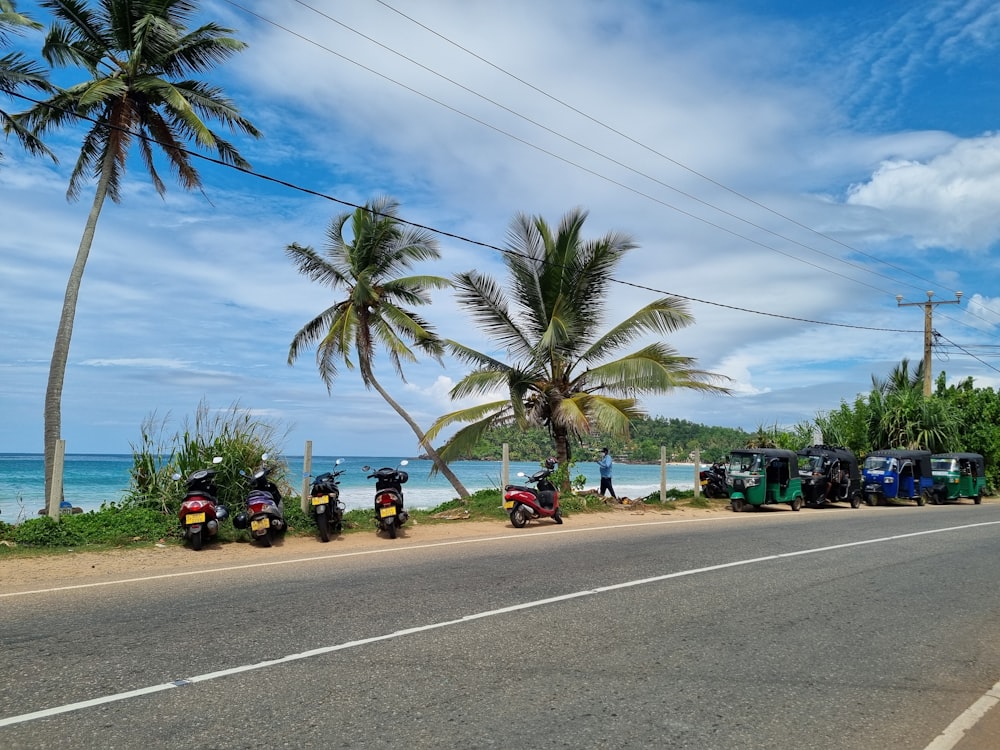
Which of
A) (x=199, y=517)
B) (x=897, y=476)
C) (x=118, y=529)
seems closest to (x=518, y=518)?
(x=199, y=517)

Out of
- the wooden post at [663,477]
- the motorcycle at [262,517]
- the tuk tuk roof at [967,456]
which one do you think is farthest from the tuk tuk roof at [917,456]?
the motorcycle at [262,517]

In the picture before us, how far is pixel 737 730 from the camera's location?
4500 mm

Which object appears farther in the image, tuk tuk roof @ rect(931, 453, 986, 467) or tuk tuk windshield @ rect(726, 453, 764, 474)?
tuk tuk roof @ rect(931, 453, 986, 467)

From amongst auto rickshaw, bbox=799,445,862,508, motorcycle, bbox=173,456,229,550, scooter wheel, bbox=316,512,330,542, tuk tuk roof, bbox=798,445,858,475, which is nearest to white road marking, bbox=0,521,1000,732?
scooter wheel, bbox=316,512,330,542

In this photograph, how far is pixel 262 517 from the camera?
1198 centimetres

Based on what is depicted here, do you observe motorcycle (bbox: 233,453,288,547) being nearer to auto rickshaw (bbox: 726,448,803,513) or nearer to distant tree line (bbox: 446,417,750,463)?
distant tree line (bbox: 446,417,750,463)

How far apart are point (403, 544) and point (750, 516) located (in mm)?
10559

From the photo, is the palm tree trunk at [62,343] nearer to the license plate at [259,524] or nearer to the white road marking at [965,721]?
the license plate at [259,524]

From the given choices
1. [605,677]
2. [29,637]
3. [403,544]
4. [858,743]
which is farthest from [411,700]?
[403,544]

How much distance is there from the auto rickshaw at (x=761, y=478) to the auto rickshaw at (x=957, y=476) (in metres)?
A: 9.22

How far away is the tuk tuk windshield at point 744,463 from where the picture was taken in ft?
68.5

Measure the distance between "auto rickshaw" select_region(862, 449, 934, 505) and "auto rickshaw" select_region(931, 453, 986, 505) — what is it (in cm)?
89

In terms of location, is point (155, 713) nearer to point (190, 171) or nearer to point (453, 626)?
point (453, 626)

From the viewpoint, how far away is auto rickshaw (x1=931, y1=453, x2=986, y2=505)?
2733cm
